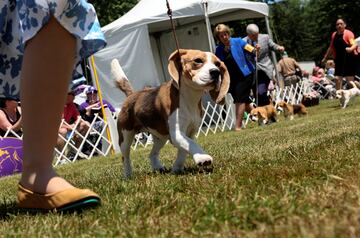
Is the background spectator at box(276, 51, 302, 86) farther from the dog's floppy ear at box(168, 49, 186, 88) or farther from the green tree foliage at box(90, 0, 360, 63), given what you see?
the dog's floppy ear at box(168, 49, 186, 88)

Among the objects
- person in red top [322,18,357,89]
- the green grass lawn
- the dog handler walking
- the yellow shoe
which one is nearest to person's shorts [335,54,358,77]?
person in red top [322,18,357,89]

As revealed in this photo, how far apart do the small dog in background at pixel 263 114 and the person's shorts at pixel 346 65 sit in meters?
2.39

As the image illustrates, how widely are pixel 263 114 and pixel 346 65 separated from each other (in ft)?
9.25

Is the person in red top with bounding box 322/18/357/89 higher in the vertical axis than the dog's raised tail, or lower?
lower

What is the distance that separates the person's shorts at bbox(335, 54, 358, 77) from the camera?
38.4ft

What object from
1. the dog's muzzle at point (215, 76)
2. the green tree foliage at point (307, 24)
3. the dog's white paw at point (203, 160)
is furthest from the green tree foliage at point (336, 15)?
the dog's white paw at point (203, 160)

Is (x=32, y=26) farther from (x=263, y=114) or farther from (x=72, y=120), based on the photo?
(x=263, y=114)

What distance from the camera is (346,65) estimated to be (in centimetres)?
1192

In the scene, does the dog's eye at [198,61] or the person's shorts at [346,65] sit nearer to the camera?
the dog's eye at [198,61]

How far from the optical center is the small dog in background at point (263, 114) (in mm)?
10570

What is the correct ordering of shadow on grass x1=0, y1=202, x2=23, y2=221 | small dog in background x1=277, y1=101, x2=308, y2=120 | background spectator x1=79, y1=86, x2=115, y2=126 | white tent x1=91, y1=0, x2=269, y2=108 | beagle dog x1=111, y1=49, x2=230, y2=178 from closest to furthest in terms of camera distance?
shadow on grass x1=0, y1=202, x2=23, y2=221 → beagle dog x1=111, y1=49, x2=230, y2=178 → background spectator x1=79, y1=86, x2=115, y2=126 → white tent x1=91, y1=0, x2=269, y2=108 → small dog in background x1=277, y1=101, x2=308, y2=120

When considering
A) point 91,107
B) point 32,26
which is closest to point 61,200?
point 32,26

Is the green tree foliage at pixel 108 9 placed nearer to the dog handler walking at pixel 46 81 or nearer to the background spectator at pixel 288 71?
the background spectator at pixel 288 71

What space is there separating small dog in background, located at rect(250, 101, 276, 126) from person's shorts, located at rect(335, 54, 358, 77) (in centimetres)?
239
